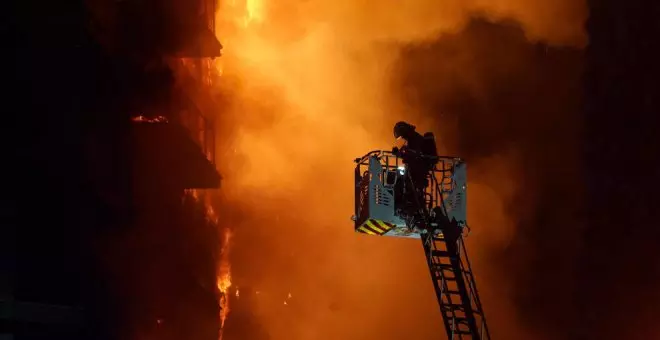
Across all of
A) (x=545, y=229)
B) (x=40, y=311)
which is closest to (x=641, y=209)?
(x=545, y=229)

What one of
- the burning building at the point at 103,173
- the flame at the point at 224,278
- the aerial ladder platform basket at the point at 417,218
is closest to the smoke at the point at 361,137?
the flame at the point at 224,278

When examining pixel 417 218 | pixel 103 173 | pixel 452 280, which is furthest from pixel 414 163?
pixel 103 173

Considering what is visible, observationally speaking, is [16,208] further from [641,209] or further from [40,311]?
[641,209]

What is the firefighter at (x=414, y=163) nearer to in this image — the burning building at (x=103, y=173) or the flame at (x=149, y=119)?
the burning building at (x=103, y=173)

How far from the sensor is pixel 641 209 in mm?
16578

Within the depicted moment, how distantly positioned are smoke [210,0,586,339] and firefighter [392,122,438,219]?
8.94m

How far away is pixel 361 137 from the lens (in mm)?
19750

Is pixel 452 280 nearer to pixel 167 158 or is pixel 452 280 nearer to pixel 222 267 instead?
pixel 167 158

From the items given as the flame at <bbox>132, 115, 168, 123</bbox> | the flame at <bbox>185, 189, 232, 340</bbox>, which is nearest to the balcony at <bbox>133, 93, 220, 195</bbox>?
the flame at <bbox>132, 115, 168, 123</bbox>

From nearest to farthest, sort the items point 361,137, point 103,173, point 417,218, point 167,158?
point 417,218 → point 103,173 → point 167,158 → point 361,137

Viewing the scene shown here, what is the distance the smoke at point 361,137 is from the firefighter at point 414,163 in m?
8.94

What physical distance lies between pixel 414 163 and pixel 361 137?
33.3ft

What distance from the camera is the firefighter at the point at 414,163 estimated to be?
9.55 m

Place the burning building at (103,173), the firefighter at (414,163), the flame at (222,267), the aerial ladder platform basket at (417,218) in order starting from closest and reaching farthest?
the aerial ladder platform basket at (417,218) < the firefighter at (414,163) < the burning building at (103,173) < the flame at (222,267)
